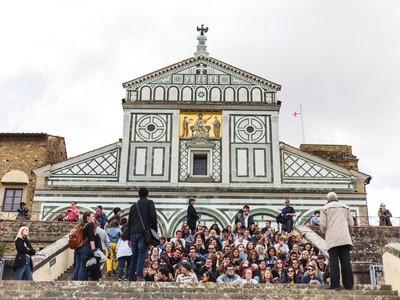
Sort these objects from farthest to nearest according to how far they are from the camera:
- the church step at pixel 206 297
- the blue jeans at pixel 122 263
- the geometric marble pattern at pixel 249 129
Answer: the geometric marble pattern at pixel 249 129 → the blue jeans at pixel 122 263 → the church step at pixel 206 297

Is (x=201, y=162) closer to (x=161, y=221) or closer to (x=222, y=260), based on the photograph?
(x=161, y=221)

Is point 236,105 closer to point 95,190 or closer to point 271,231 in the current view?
point 95,190

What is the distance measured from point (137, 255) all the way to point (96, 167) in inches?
742

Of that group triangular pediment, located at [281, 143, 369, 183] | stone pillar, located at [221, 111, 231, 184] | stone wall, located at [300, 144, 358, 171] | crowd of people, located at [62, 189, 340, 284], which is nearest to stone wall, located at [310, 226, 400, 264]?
crowd of people, located at [62, 189, 340, 284]

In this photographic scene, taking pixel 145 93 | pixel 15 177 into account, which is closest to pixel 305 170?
pixel 145 93

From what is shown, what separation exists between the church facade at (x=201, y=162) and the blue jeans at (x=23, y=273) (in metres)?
16.2

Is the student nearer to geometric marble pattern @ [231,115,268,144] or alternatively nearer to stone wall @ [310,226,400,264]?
stone wall @ [310,226,400,264]

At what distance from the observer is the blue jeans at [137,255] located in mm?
12305

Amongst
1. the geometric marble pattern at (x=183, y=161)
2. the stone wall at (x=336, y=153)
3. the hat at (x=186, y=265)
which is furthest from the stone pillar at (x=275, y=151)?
the hat at (x=186, y=265)

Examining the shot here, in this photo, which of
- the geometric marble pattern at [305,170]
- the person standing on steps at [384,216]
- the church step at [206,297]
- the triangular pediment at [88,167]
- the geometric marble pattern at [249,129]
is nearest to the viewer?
the church step at [206,297]

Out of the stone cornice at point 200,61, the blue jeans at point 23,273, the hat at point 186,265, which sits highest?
the stone cornice at point 200,61

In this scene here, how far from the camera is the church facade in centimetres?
2991

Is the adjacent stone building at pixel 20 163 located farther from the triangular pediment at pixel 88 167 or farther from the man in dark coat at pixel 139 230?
the man in dark coat at pixel 139 230

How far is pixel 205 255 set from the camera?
15.2 m
